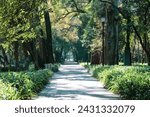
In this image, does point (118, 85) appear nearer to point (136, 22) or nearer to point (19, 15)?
point (19, 15)

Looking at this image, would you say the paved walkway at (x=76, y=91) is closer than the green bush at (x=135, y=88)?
No

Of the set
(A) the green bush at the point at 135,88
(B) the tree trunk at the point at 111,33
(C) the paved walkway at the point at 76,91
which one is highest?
(B) the tree trunk at the point at 111,33

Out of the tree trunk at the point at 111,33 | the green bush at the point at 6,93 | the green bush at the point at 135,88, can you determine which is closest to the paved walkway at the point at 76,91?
the green bush at the point at 135,88

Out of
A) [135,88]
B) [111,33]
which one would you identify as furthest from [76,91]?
[111,33]

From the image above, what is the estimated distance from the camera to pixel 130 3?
38.5m

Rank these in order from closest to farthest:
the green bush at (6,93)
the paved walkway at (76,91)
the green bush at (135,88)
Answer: the green bush at (6,93)
the green bush at (135,88)
the paved walkway at (76,91)

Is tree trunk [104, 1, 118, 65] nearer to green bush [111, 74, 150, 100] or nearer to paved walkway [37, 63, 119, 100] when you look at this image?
paved walkway [37, 63, 119, 100]

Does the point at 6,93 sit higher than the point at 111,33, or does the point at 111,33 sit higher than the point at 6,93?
the point at 111,33

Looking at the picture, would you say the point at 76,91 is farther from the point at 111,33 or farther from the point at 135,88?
the point at 111,33

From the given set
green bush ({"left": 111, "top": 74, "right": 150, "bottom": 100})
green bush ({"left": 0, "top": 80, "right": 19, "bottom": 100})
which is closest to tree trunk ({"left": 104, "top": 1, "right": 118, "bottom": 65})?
green bush ({"left": 111, "top": 74, "right": 150, "bottom": 100})

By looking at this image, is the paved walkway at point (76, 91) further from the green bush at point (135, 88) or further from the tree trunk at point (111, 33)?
the tree trunk at point (111, 33)

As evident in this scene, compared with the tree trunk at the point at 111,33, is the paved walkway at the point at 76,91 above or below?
below

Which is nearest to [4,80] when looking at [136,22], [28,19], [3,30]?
[3,30]

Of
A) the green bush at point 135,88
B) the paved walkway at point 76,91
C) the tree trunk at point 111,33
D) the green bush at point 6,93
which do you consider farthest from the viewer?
the tree trunk at point 111,33
